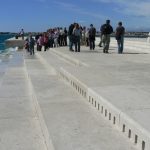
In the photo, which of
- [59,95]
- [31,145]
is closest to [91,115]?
[31,145]

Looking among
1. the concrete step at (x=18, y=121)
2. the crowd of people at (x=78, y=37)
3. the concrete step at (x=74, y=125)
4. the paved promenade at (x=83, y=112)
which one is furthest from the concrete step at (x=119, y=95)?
the crowd of people at (x=78, y=37)

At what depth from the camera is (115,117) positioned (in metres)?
5.81

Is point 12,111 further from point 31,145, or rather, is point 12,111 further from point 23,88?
point 23,88

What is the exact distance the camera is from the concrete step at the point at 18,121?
19.7 feet

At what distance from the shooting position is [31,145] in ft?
Result: 19.4

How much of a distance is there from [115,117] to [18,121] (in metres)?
2.25

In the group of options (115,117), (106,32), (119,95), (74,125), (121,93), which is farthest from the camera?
(106,32)

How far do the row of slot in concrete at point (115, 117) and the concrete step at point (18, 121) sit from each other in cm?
107

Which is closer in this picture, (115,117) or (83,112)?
(115,117)

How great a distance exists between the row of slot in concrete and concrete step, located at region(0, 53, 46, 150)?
3.50 feet

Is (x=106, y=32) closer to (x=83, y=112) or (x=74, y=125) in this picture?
(x=83, y=112)

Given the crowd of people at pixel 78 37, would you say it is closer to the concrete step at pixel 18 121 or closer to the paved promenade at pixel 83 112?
the paved promenade at pixel 83 112

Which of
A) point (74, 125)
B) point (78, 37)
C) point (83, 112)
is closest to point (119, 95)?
point (83, 112)

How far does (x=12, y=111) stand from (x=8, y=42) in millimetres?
47154
